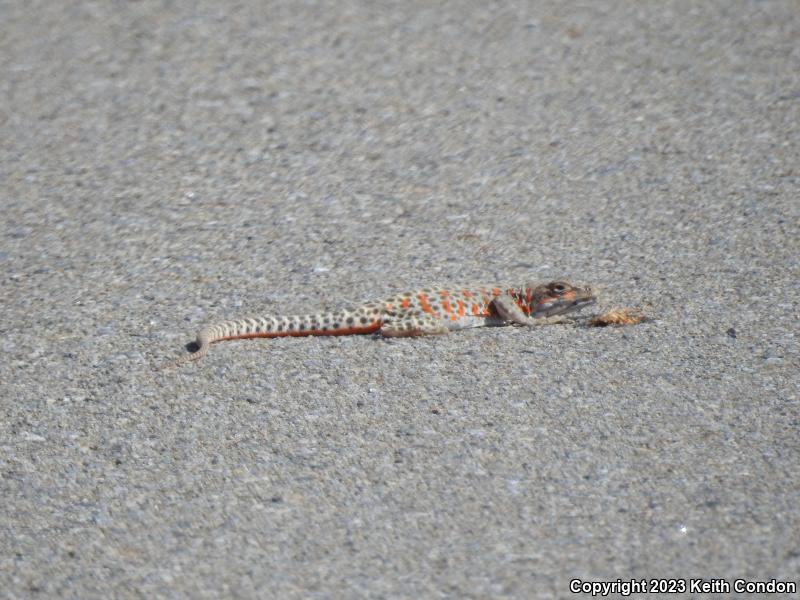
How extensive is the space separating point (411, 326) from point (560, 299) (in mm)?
988

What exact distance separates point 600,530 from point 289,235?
428 centimetres

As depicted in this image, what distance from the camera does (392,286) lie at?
24.9 feet

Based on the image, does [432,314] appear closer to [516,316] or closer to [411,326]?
[411,326]

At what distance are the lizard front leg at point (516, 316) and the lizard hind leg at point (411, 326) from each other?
0.40 m

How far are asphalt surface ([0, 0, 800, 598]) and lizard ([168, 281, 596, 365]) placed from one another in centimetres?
10

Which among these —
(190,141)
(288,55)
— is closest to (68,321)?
(190,141)

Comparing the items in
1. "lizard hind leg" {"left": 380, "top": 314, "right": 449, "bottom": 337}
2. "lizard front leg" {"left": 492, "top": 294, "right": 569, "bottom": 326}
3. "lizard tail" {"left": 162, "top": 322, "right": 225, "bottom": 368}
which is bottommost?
"lizard front leg" {"left": 492, "top": 294, "right": 569, "bottom": 326}

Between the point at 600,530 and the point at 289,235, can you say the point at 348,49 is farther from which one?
the point at 600,530

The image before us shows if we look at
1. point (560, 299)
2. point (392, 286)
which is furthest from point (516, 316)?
point (392, 286)

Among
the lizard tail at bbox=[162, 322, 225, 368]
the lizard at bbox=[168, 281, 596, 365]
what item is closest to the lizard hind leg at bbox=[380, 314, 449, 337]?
the lizard at bbox=[168, 281, 596, 365]

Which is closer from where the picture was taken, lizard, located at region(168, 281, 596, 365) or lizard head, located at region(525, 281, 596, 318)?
lizard, located at region(168, 281, 596, 365)

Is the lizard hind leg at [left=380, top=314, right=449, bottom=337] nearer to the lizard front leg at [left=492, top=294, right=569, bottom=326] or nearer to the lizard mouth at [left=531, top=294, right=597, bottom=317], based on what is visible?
the lizard front leg at [left=492, top=294, right=569, bottom=326]

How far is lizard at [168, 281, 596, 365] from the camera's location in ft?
22.7

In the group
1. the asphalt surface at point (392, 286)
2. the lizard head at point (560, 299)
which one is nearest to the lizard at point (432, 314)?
the lizard head at point (560, 299)
